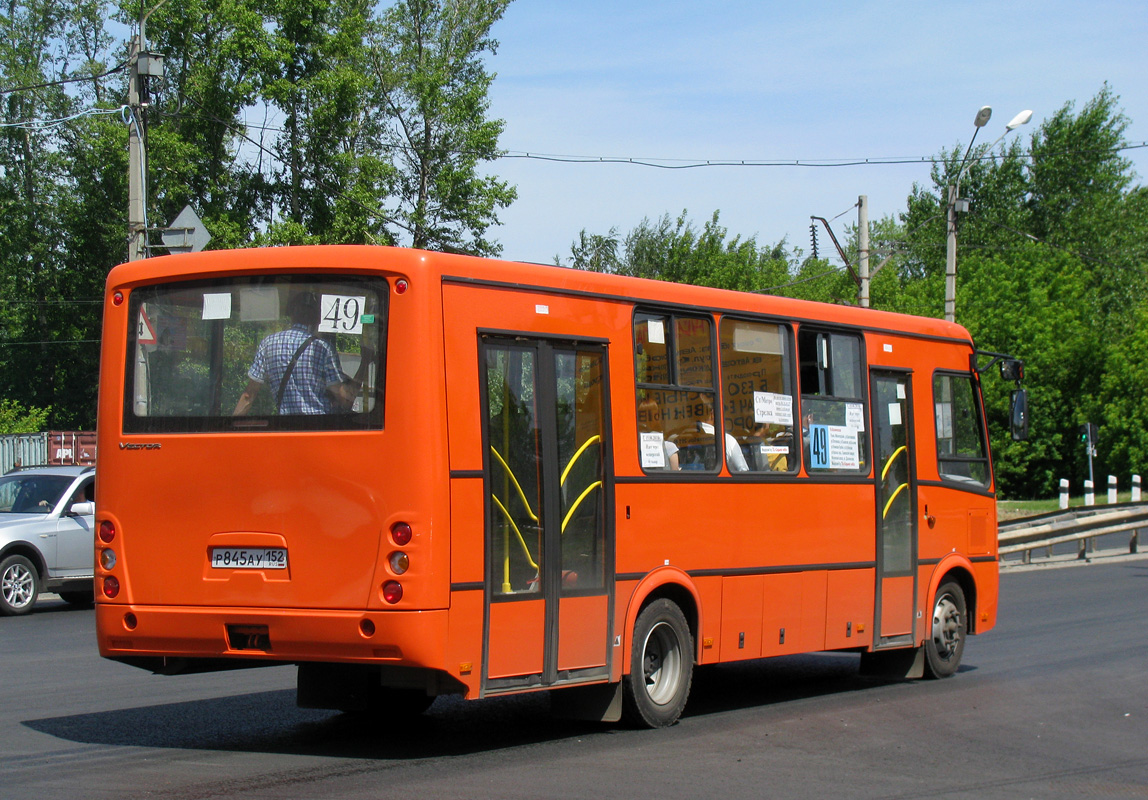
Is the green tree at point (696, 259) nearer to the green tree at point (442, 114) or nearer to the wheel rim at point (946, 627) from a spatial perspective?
the green tree at point (442, 114)

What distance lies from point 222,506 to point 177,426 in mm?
594

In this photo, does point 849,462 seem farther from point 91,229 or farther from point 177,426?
point 91,229

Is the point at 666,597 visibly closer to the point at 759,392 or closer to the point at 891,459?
the point at 759,392

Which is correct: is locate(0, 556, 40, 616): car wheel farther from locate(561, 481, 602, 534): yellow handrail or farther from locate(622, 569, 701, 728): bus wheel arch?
locate(561, 481, 602, 534): yellow handrail

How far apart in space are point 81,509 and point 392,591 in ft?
37.8

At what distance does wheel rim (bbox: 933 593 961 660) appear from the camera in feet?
39.3

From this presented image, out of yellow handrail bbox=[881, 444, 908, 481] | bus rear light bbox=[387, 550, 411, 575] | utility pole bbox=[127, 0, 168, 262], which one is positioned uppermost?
utility pole bbox=[127, 0, 168, 262]

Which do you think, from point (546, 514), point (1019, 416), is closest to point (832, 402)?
point (1019, 416)

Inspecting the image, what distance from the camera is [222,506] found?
7.63 m

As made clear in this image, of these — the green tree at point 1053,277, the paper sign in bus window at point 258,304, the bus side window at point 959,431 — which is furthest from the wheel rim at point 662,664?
the green tree at point 1053,277

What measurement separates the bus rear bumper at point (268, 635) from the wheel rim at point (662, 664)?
84.1 inches

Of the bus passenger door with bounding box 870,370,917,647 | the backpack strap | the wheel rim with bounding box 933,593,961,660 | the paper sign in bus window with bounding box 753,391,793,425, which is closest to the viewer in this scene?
the backpack strap

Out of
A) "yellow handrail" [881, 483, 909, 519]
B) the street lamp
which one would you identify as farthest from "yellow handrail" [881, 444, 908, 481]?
the street lamp

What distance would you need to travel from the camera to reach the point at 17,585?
55.0 ft
